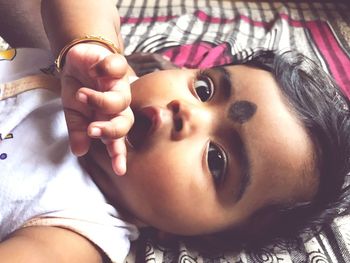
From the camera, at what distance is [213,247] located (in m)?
0.82

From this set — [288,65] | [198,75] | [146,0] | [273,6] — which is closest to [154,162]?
[198,75]

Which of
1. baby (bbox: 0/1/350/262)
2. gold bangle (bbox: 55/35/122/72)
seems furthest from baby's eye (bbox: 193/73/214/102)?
gold bangle (bbox: 55/35/122/72)

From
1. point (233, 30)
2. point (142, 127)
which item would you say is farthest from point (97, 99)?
point (233, 30)

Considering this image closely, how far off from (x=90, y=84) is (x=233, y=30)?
0.82m

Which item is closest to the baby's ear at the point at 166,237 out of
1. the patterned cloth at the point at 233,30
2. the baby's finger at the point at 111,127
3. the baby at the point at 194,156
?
the baby at the point at 194,156

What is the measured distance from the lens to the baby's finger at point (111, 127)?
1.92 feet

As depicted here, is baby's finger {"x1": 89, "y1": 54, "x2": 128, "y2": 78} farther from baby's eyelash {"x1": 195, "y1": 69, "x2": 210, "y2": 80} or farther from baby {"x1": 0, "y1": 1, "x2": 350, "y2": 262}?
baby's eyelash {"x1": 195, "y1": 69, "x2": 210, "y2": 80}

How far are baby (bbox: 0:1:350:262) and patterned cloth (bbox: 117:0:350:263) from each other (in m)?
0.43

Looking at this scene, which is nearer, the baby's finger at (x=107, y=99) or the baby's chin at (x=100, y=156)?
the baby's finger at (x=107, y=99)

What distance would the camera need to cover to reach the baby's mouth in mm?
718

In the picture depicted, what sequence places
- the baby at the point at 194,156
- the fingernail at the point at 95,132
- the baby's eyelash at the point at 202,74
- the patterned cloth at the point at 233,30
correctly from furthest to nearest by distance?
the patterned cloth at the point at 233,30
the baby's eyelash at the point at 202,74
the baby at the point at 194,156
the fingernail at the point at 95,132

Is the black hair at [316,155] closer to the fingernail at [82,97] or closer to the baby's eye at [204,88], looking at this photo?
the baby's eye at [204,88]

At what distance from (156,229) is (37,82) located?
30 centimetres

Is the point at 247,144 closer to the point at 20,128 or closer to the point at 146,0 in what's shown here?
the point at 20,128
